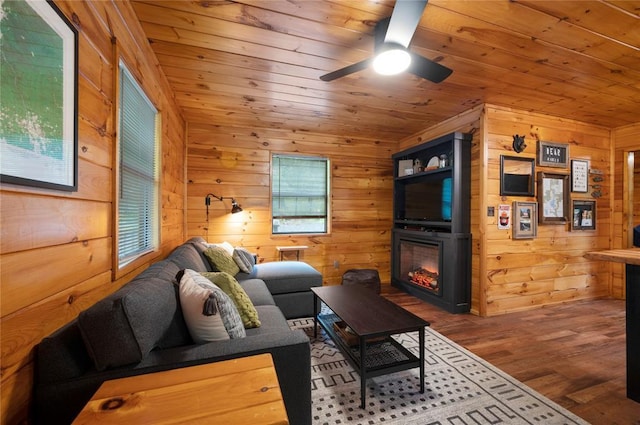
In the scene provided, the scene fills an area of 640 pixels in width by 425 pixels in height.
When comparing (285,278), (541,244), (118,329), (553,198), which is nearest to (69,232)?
(118,329)

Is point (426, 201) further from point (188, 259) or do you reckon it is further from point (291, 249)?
point (188, 259)

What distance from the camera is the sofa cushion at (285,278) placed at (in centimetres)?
298

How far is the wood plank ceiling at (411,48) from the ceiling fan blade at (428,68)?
215 millimetres

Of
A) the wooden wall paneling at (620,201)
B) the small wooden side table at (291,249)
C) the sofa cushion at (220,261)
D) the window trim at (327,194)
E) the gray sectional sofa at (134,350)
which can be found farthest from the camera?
the window trim at (327,194)

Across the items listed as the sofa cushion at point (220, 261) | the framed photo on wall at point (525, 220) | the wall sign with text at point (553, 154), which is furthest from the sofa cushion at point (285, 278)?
the wall sign with text at point (553, 154)

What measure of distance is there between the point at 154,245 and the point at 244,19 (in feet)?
6.30

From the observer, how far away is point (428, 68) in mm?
1916

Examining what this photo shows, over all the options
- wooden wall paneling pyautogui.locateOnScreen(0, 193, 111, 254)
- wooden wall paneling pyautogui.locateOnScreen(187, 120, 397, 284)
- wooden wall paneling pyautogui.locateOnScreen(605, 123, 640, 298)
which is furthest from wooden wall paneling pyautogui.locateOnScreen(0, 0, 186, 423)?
wooden wall paneling pyautogui.locateOnScreen(605, 123, 640, 298)

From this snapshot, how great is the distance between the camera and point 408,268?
4.16 m

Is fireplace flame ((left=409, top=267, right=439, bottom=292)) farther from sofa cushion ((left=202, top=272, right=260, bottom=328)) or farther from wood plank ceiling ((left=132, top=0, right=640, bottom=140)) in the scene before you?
sofa cushion ((left=202, top=272, right=260, bottom=328))

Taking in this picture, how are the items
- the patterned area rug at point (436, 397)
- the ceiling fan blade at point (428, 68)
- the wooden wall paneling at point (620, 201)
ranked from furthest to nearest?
the wooden wall paneling at point (620, 201) < the ceiling fan blade at point (428, 68) < the patterned area rug at point (436, 397)

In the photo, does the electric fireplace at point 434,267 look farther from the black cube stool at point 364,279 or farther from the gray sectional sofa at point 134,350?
the gray sectional sofa at point 134,350

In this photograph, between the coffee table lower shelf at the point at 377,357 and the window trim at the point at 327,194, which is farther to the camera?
the window trim at the point at 327,194

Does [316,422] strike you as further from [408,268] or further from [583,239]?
[583,239]
